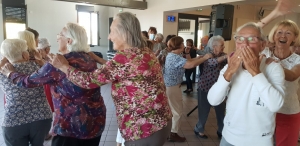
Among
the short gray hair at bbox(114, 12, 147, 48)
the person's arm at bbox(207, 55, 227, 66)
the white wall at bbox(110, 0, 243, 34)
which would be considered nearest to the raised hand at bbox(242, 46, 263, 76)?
the short gray hair at bbox(114, 12, 147, 48)

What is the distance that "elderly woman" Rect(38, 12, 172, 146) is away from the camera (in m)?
1.20

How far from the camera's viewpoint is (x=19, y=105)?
1.77m

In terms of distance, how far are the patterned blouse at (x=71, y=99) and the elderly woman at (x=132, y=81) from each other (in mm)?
142

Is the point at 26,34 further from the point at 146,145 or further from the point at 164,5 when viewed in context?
the point at 164,5

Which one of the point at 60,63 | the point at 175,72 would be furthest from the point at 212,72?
the point at 60,63

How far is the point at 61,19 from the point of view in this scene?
26.0 feet

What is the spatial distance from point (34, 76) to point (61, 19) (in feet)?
23.7

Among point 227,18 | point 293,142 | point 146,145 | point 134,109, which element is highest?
point 227,18

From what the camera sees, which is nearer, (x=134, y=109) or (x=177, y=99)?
(x=134, y=109)

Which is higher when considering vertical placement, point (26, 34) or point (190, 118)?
point (26, 34)

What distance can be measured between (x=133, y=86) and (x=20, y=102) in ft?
3.58

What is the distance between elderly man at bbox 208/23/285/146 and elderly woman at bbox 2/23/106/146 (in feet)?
2.66

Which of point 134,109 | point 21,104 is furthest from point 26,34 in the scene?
point 134,109

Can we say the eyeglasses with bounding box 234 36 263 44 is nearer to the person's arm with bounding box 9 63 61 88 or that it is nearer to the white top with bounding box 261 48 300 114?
the white top with bounding box 261 48 300 114
